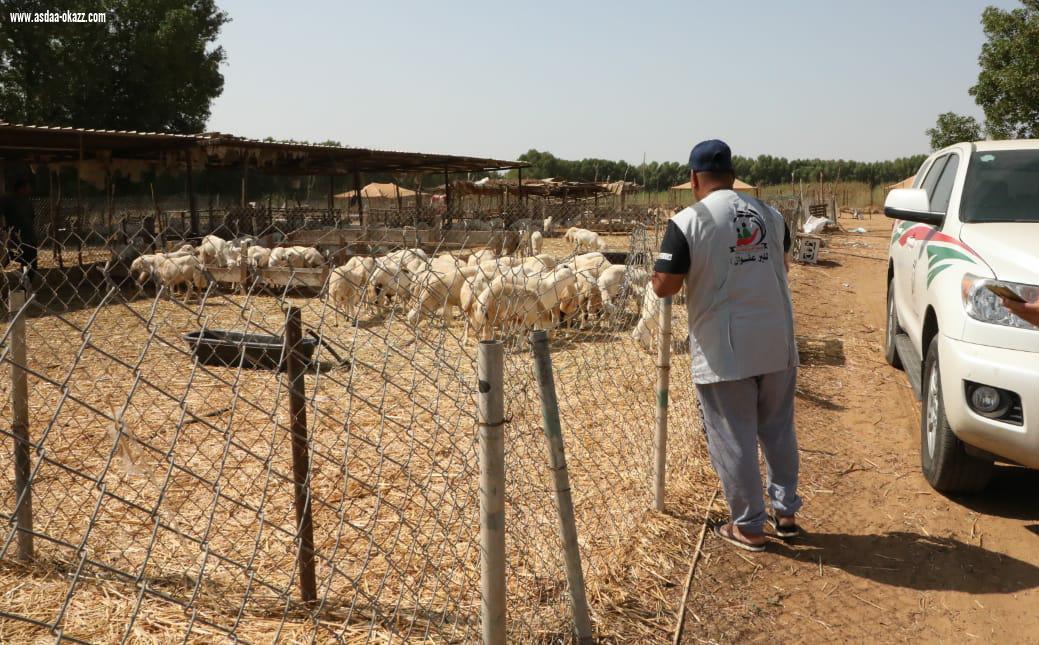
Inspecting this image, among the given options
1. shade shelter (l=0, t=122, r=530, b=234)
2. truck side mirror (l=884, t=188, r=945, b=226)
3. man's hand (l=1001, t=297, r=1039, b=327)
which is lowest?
man's hand (l=1001, t=297, r=1039, b=327)

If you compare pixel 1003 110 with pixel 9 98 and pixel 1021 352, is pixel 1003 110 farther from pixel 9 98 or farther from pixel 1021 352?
pixel 9 98

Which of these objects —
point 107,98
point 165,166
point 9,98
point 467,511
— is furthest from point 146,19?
point 467,511

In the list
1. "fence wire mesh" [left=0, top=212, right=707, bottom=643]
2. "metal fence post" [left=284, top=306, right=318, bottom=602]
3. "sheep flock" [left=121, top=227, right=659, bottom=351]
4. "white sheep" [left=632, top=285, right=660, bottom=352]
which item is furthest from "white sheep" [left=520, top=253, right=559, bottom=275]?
"metal fence post" [left=284, top=306, right=318, bottom=602]

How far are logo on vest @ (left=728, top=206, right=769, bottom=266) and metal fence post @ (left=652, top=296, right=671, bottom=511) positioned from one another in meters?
0.59

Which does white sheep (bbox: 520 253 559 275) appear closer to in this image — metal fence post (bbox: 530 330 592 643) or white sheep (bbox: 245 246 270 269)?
white sheep (bbox: 245 246 270 269)

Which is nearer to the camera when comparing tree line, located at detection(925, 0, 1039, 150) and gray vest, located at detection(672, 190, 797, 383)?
gray vest, located at detection(672, 190, 797, 383)

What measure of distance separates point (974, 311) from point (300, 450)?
10.6ft

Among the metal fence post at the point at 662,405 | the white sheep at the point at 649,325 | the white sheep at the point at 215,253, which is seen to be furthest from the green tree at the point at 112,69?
the metal fence post at the point at 662,405

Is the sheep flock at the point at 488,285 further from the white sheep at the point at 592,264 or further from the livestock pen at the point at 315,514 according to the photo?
the livestock pen at the point at 315,514

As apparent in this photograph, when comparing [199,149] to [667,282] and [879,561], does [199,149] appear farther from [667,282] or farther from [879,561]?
[879,561]

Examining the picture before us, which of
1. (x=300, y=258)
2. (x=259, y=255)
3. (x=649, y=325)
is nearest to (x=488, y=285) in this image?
(x=649, y=325)

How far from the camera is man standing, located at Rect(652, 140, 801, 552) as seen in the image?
11.1 feet

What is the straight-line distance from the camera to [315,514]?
4.28m

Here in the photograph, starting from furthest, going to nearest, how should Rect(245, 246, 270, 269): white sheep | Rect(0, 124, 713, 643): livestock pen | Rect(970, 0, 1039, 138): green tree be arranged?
1. Rect(970, 0, 1039, 138): green tree
2. Rect(245, 246, 270, 269): white sheep
3. Rect(0, 124, 713, 643): livestock pen
